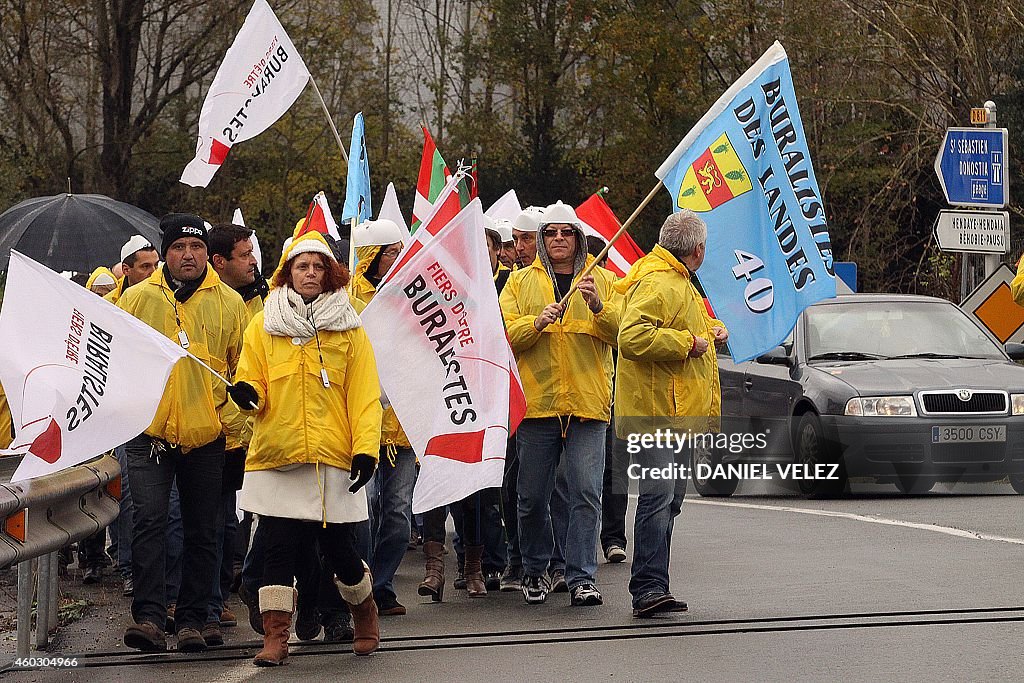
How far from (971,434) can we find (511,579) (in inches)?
196

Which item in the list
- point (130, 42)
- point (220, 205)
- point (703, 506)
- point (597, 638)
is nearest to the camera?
point (597, 638)

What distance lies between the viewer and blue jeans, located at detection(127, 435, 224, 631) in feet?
26.5

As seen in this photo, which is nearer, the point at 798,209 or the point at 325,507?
the point at 325,507

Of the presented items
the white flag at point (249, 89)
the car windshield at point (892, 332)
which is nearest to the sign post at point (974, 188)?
the car windshield at point (892, 332)

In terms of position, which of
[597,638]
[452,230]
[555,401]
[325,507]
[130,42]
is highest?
[130,42]

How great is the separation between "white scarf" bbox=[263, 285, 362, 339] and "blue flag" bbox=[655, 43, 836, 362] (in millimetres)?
2276

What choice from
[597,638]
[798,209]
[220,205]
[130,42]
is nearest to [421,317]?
[597,638]

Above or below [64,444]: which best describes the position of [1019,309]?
above

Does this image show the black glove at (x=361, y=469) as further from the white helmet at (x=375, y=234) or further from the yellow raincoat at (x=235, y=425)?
the white helmet at (x=375, y=234)

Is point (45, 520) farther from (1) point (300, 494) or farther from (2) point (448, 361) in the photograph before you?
(2) point (448, 361)

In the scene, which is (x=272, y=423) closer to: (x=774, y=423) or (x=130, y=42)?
(x=774, y=423)

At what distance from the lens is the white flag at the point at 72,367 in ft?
24.6

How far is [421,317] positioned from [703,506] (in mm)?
6592

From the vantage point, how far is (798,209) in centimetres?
932
